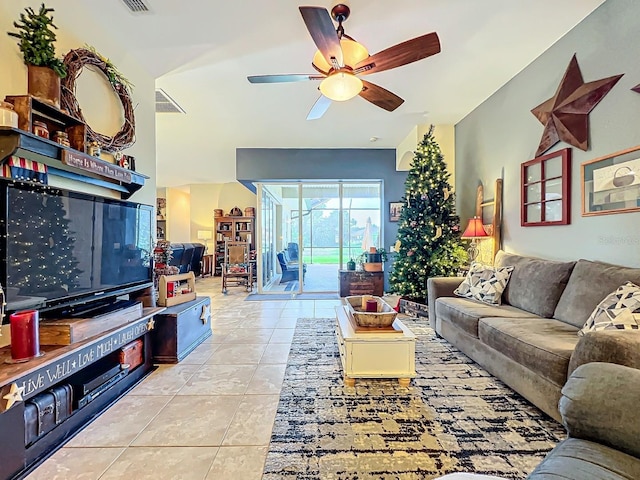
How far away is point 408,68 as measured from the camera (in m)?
3.45

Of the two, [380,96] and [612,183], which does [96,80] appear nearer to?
[380,96]

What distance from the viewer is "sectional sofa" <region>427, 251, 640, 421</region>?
5.63 ft

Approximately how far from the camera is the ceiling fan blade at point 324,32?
1.97 m

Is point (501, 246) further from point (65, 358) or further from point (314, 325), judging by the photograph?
point (65, 358)

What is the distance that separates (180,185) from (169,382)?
8833 mm

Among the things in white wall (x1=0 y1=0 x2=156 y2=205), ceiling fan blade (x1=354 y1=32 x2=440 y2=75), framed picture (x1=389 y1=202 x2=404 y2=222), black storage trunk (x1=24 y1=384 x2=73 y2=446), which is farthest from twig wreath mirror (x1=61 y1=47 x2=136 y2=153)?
framed picture (x1=389 y1=202 x2=404 y2=222)

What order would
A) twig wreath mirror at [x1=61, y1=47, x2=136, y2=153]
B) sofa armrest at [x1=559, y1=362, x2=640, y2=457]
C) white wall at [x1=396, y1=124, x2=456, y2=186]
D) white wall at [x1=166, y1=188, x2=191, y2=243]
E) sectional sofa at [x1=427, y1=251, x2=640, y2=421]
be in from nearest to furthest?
sofa armrest at [x1=559, y1=362, x2=640, y2=457] → sectional sofa at [x1=427, y1=251, x2=640, y2=421] → twig wreath mirror at [x1=61, y1=47, x2=136, y2=153] → white wall at [x1=396, y1=124, x2=456, y2=186] → white wall at [x1=166, y1=188, x2=191, y2=243]

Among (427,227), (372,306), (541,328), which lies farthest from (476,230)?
(372,306)

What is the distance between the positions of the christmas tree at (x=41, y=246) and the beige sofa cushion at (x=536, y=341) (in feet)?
9.41

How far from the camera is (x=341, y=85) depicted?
8.71 ft

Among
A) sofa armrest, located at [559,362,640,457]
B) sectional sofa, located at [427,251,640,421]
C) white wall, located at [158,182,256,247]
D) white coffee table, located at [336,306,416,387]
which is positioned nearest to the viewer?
sofa armrest, located at [559,362,640,457]

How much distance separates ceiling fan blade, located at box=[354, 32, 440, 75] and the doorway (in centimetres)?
435

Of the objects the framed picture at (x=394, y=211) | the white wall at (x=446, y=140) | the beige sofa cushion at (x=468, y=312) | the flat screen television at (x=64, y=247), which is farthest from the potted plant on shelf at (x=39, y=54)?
the framed picture at (x=394, y=211)

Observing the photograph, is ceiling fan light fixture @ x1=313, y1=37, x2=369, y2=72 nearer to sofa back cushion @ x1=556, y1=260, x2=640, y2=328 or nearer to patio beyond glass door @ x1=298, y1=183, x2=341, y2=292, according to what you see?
sofa back cushion @ x1=556, y1=260, x2=640, y2=328
